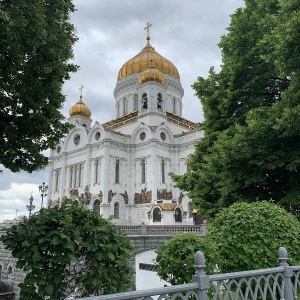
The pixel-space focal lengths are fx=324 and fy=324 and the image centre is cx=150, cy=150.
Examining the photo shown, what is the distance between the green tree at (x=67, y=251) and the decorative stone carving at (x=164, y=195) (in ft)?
107

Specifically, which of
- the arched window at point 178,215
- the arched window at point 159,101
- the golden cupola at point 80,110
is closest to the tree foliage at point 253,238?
the arched window at point 178,215

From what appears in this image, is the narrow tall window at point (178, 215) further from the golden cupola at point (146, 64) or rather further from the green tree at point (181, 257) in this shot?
the green tree at point (181, 257)

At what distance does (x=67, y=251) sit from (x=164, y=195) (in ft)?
111

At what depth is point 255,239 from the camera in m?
6.04

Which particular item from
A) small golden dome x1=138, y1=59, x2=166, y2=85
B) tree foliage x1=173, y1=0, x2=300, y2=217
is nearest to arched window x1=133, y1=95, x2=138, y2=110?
small golden dome x1=138, y1=59, x2=166, y2=85

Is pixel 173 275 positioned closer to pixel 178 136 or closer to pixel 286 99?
pixel 286 99

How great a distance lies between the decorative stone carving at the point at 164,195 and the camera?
1462 inches

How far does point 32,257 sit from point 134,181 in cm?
3593

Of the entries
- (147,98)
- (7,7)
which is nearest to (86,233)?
(7,7)

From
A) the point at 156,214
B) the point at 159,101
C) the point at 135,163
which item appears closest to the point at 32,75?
the point at 156,214

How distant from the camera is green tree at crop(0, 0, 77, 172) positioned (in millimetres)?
7285

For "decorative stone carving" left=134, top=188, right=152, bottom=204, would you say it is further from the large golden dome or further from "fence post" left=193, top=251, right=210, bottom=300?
"fence post" left=193, top=251, right=210, bottom=300

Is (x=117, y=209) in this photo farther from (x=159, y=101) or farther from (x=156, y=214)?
(x=159, y=101)

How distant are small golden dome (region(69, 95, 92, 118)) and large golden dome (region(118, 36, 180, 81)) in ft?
23.0
